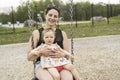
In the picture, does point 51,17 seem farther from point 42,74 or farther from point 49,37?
point 42,74

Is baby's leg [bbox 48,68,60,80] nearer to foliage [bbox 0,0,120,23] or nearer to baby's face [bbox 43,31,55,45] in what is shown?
baby's face [bbox 43,31,55,45]

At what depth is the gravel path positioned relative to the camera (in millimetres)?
7430

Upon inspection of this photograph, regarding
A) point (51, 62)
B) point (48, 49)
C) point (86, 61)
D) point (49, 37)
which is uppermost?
point (49, 37)

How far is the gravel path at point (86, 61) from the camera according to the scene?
743 centimetres

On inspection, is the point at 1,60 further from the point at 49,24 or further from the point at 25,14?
the point at 25,14

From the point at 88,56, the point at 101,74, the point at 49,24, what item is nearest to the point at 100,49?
the point at 88,56

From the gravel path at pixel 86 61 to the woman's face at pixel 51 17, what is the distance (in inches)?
123

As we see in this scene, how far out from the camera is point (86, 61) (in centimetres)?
897

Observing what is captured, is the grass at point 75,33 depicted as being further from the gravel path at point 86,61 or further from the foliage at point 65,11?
the foliage at point 65,11

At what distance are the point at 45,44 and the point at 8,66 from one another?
526 cm

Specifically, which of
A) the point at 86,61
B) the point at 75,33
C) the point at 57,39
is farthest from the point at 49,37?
the point at 75,33

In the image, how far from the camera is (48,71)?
151 inches

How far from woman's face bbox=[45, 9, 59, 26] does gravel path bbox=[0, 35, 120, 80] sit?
10.3 ft

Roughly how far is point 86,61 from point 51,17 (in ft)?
16.8
